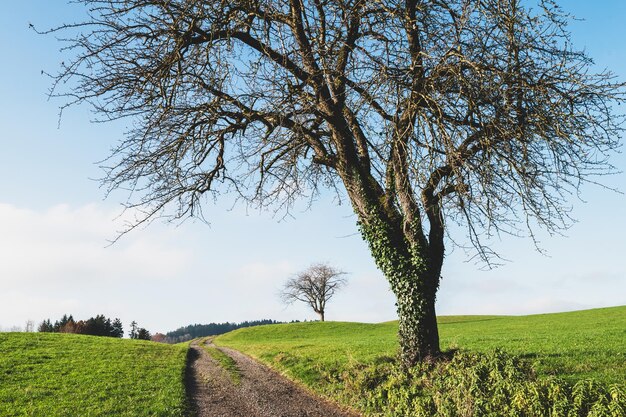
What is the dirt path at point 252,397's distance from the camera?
10.6 meters

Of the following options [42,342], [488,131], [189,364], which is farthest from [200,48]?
[42,342]

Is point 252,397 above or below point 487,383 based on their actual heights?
below

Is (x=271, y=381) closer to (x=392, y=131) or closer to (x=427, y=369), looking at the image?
(x=427, y=369)

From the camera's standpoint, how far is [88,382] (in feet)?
47.6

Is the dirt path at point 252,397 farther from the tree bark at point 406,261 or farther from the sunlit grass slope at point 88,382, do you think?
the tree bark at point 406,261

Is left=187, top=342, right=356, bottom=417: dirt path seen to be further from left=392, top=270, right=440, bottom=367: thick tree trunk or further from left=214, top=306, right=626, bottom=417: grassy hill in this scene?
left=392, top=270, right=440, bottom=367: thick tree trunk

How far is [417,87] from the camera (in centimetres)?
964

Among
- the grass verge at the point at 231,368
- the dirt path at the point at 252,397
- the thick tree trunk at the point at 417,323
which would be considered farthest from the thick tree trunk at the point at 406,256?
the grass verge at the point at 231,368

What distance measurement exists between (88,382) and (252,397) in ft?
20.6

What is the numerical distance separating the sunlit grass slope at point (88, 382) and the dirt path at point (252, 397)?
62 cm

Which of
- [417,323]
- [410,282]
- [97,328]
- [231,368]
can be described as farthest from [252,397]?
→ [97,328]

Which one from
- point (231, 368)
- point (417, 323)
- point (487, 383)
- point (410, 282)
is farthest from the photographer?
point (231, 368)

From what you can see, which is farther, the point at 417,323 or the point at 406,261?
the point at 406,261

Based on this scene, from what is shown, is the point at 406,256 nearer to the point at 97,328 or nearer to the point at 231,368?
the point at 231,368
